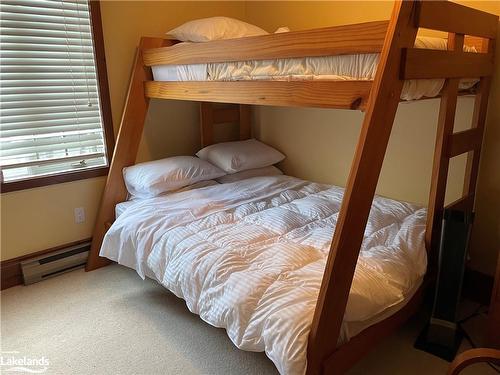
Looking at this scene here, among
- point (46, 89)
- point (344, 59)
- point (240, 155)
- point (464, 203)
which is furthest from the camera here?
point (240, 155)

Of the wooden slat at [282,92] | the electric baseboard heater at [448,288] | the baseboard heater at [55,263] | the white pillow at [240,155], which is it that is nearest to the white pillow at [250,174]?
the white pillow at [240,155]

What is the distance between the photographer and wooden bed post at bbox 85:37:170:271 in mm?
2551

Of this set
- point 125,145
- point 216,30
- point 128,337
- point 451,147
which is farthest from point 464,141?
point 125,145

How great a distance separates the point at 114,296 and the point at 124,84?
138 centimetres

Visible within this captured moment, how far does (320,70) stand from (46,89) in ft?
5.57

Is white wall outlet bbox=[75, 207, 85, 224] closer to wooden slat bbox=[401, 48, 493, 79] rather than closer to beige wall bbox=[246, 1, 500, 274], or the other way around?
beige wall bbox=[246, 1, 500, 274]

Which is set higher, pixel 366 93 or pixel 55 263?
pixel 366 93

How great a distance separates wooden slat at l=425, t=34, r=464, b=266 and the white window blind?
6.66ft

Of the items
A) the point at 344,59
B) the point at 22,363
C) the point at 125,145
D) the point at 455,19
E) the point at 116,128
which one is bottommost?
the point at 22,363

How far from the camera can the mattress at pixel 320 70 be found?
55.7 inches

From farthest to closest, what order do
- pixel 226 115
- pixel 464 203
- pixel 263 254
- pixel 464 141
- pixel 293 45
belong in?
pixel 226 115, pixel 464 203, pixel 464 141, pixel 263 254, pixel 293 45

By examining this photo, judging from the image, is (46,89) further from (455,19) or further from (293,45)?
(455,19)

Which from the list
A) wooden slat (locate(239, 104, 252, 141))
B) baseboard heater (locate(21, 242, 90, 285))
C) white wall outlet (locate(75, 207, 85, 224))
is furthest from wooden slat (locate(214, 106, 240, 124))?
baseboard heater (locate(21, 242, 90, 285))

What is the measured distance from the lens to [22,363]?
176 centimetres
